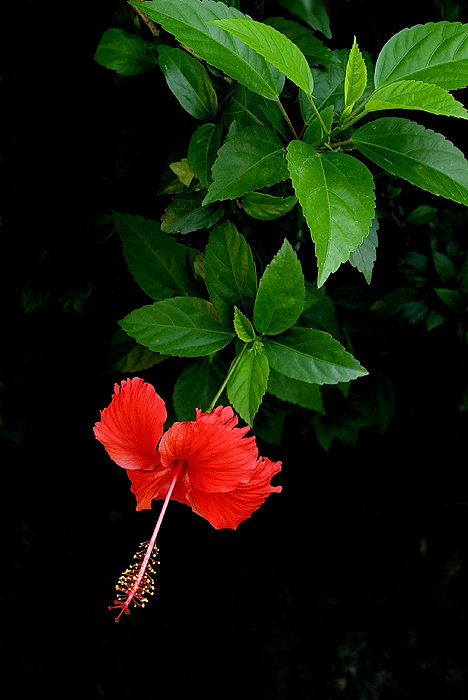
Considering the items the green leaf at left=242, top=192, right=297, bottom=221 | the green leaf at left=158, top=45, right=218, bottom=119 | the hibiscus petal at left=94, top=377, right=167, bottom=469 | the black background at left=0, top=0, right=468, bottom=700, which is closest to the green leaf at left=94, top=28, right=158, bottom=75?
the green leaf at left=158, top=45, right=218, bottom=119

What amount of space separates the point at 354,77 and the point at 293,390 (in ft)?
1.76

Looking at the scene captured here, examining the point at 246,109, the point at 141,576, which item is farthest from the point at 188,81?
the point at 141,576

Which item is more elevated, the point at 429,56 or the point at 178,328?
the point at 429,56

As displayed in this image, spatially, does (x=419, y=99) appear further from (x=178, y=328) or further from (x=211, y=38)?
(x=178, y=328)

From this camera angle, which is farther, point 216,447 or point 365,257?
point 365,257

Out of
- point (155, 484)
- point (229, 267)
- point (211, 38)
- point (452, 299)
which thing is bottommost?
point (452, 299)

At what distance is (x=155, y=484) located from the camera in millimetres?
802

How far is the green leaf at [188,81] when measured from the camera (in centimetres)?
83

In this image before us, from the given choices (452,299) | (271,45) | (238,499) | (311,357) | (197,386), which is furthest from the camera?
(452,299)

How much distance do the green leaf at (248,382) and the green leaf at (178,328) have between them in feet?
0.20

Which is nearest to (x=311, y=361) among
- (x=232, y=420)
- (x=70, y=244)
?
(x=232, y=420)

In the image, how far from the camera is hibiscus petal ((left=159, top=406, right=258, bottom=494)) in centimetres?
69

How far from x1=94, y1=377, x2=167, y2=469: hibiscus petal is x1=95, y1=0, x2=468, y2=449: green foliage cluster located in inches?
3.8

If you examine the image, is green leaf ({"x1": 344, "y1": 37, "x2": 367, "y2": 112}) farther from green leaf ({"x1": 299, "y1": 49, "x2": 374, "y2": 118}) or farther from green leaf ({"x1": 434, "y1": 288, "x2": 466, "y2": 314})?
green leaf ({"x1": 434, "y1": 288, "x2": 466, "y2": 314})
